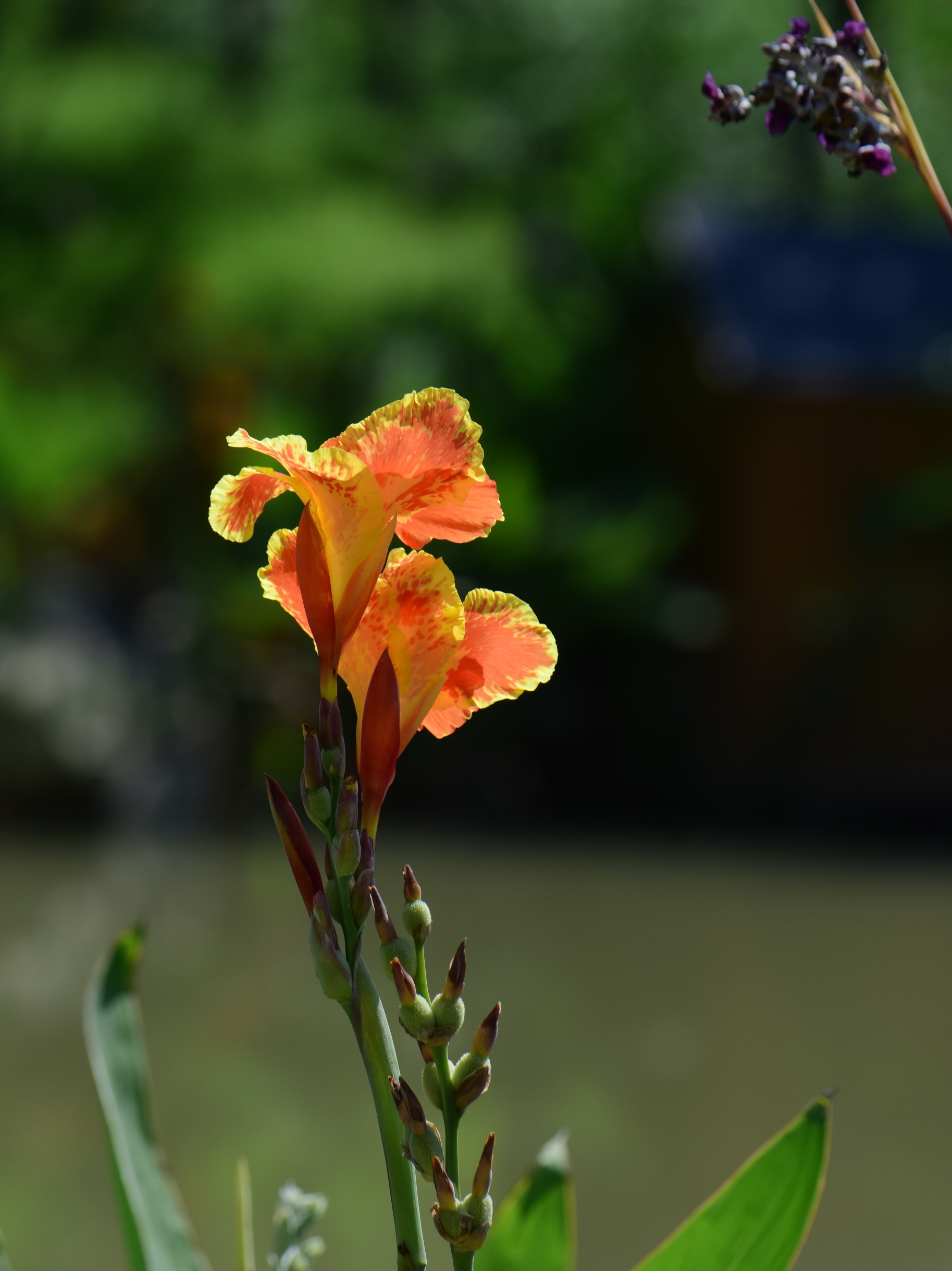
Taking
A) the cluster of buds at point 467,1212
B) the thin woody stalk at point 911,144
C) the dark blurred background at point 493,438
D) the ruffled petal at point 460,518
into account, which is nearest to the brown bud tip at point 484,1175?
the cluster of buds at point 467,1212

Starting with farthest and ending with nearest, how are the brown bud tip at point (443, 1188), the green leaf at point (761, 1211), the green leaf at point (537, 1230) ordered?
the green leaf at point (537, 1230) → the green leaf at point (761, 1211) → the brown bud tip at point (443, 1188)

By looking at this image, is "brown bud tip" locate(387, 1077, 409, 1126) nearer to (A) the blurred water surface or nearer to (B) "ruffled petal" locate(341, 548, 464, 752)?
(B) "ruffled petal" locate(341, 548, 464, 752)

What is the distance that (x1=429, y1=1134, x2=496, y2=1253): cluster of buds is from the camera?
0.65 m

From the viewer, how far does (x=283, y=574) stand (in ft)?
2.59

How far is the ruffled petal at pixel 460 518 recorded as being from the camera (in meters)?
0.79

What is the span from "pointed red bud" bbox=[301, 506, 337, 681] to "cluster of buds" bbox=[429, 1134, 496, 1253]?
0.78 feet

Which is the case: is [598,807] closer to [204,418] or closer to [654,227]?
[204,418]

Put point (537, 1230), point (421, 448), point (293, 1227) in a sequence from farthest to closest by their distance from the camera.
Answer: point (537, 1230), point (293, 1227), point (421, 448)

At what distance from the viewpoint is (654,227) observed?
34.3ft

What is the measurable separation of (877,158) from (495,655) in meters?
0.33

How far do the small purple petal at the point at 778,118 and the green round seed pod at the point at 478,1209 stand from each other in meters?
0.55

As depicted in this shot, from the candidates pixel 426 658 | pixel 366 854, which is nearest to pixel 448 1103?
pixel 366 854

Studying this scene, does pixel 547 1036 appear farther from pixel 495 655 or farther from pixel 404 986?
pixel 404 986

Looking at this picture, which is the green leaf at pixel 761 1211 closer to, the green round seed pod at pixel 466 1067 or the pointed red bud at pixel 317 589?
the green round seed pod at pixel 466 1067
